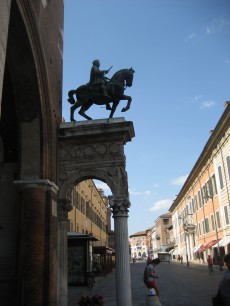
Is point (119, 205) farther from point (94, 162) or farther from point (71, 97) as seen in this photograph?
point (71, 97)

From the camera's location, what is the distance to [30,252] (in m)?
9.37

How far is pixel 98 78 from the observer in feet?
39.3

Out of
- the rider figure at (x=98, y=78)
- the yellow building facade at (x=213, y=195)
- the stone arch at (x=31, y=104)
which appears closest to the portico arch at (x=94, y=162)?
the stone arch at (x=31, y=104)

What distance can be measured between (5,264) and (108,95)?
5968 mm

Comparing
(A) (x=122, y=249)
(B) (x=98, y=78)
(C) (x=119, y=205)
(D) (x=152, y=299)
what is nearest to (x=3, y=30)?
(C) (x=119, y=205)

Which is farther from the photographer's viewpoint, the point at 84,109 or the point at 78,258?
the point at 78,258

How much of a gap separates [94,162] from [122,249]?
276cm

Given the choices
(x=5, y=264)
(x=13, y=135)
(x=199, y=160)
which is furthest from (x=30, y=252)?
(x=199, y=160)

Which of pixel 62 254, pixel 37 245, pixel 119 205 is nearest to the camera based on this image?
pixel 37 245

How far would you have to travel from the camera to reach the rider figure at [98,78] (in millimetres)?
11781

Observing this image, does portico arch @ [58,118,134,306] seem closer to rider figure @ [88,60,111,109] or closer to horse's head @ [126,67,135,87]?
rider figure @ [88,60,111,109]

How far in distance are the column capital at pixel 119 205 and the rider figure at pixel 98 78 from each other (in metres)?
3.18

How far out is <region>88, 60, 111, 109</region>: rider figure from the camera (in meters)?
11.8

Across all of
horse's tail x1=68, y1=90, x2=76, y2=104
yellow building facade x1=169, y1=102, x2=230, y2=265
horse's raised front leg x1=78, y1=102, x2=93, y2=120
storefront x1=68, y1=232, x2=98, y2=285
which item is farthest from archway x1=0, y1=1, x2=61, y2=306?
yellow building facade x1=169, y1=102, x2=230, y2=265
